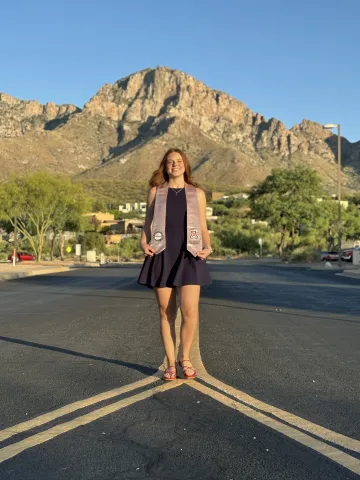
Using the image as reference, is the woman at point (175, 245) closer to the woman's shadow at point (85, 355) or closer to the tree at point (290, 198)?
the woman's shadow at point (85, 355)

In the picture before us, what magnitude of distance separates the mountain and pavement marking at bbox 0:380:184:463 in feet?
382

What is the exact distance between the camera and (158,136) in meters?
148

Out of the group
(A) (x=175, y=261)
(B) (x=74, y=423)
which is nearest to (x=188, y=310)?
(A) (x=175, y=261)

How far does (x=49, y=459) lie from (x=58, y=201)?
55.4m

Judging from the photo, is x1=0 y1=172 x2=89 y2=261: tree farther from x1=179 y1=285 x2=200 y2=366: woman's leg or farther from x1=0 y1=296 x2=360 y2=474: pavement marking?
x1=0 y1=296 x2=360 y2=474: pavement marking

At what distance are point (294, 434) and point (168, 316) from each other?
205cm

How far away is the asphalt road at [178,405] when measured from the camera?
388 centimetres

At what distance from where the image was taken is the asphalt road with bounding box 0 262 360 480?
3.88 meters

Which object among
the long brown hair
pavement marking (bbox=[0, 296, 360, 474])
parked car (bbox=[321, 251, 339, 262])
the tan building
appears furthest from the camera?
the tan building

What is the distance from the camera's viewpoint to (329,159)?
6806 inches

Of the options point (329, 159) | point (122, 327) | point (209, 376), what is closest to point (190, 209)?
point (209, 376)

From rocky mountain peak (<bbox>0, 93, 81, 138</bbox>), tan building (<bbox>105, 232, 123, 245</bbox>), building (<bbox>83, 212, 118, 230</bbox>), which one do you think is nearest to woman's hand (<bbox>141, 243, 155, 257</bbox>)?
tan building (<bbox>105, 232, 123, 245</bbox>)

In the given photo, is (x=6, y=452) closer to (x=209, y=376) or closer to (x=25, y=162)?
(x=209, y=376)

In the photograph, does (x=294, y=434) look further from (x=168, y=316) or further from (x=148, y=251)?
(x=148, y=251)
